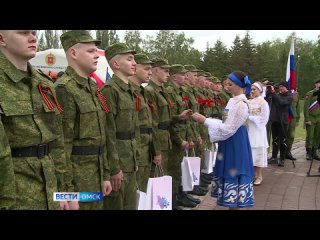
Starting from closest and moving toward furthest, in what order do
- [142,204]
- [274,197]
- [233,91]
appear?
[142,204] < [233,91] < [274,197]

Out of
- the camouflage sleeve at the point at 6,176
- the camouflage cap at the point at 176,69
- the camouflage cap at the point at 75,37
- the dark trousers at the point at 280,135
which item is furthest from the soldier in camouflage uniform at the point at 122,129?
the dark trousers at the point at 280,135

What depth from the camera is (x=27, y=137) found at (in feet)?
7.17

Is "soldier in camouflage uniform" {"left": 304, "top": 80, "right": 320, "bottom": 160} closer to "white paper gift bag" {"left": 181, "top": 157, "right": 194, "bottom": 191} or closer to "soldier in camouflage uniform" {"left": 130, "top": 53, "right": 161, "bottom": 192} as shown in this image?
"white paper gift bag" {"left": 181, "top": 157, "right": 194, "bottom": 191}

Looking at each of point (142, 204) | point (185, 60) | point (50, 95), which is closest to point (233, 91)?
point (142, 204)

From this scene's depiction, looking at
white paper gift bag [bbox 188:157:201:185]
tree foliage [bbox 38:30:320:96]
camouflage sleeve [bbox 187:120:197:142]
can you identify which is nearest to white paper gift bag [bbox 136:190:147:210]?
white paper gift bag [bbox 188:157:201:185]

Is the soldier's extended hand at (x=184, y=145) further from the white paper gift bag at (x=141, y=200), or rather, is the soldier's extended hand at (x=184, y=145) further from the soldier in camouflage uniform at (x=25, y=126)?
the soldier in camouflage uniform at (x=25, y=126)

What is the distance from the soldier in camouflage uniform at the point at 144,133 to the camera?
4.29 meters

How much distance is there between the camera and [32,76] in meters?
2.37

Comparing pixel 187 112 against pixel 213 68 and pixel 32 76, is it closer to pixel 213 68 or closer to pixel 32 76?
pixel 32 76

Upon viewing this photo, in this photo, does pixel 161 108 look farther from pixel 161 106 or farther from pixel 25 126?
pixel 25 126

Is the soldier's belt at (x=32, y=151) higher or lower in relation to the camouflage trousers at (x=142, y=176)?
higher

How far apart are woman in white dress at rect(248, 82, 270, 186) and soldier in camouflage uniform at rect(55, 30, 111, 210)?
177 inches

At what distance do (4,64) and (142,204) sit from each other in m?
2.14

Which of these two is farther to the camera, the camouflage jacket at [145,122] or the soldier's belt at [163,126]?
the soldier's belt at [163,126]
